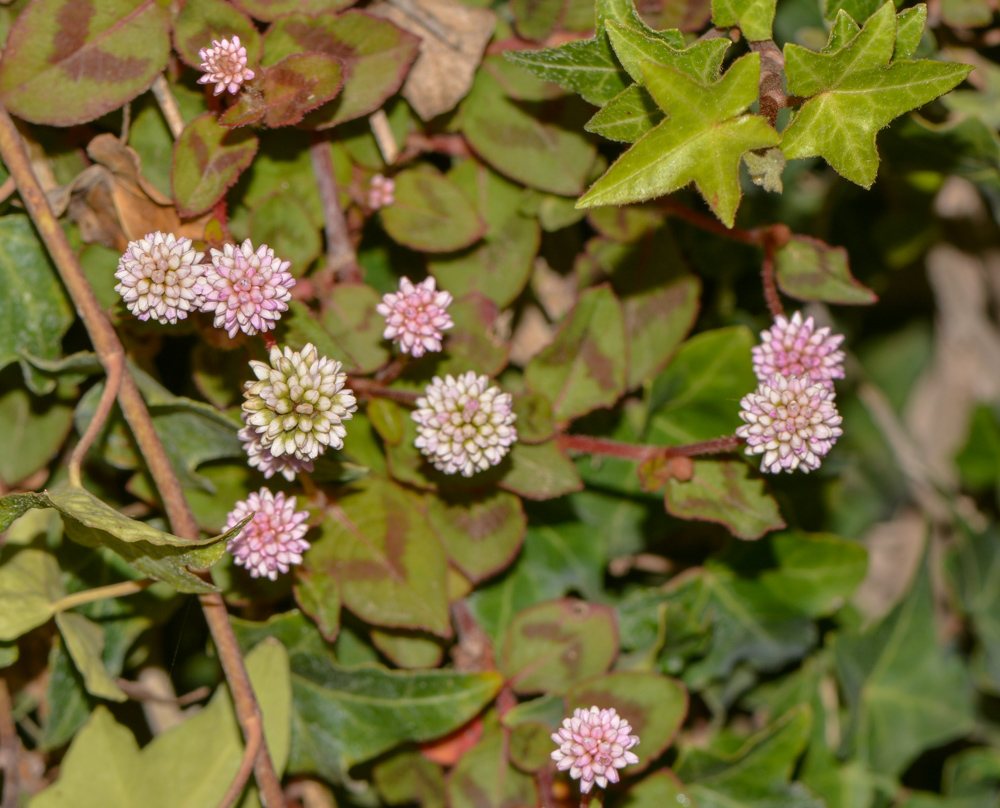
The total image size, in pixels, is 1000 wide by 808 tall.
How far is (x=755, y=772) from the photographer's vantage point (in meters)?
2.27

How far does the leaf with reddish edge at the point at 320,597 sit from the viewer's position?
1.82 m

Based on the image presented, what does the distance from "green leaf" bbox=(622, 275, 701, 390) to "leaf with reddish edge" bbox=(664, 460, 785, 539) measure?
348mm

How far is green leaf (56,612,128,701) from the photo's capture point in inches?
72.7

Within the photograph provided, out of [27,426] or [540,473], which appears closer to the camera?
[540,473]

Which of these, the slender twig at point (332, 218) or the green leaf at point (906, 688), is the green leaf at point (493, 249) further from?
the green leaf at point (906, 688)

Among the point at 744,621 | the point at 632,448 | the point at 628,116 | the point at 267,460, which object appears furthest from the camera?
the point at 744,621

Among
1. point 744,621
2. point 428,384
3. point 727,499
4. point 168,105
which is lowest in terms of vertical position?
point 744,621

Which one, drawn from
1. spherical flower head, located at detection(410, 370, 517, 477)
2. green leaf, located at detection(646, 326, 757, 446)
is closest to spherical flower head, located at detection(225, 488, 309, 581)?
spherical flower head, located at detection(410, 370, 517, 477)

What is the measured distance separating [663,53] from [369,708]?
1.51 m

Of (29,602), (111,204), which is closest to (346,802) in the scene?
(29,602)

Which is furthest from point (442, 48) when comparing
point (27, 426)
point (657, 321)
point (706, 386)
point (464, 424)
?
point (27, 426)

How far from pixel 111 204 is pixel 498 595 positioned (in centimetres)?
125

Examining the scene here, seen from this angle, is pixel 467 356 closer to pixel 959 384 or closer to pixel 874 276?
pixel 874 276

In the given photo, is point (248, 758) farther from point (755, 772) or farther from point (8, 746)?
point (755, 772)
